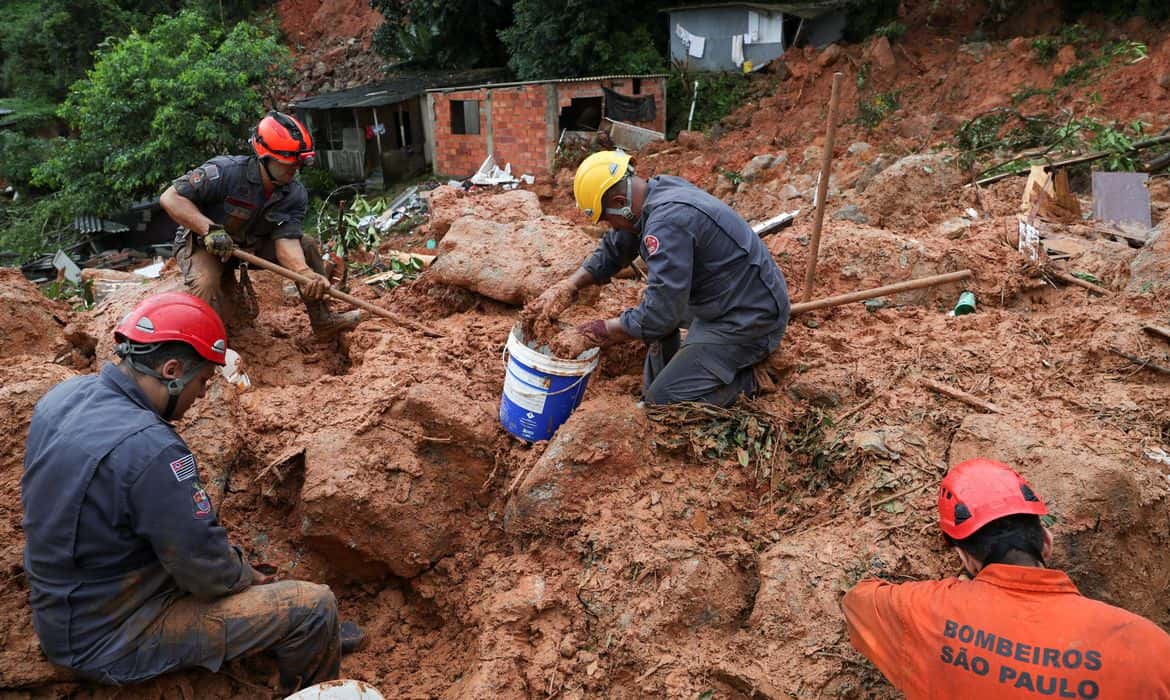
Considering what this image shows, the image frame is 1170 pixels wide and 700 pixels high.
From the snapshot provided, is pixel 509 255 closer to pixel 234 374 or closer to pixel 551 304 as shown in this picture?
pixel 551 304

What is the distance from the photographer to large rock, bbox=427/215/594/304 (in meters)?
5.23

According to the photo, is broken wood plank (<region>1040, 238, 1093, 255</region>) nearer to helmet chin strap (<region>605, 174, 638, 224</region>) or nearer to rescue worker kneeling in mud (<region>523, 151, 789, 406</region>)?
rescue worker kneeling in mud (<region>523, 151, 789, 406</region>)

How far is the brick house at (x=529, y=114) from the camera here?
15.9 meters

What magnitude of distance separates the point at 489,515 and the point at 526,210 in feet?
9.92

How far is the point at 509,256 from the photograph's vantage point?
17.8 ft

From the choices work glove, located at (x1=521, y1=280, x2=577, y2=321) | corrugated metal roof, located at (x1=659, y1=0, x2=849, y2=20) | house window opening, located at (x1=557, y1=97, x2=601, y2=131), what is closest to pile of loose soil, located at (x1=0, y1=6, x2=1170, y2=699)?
work glove, located at (x1=521, y1=280, x2=577, y2=321)

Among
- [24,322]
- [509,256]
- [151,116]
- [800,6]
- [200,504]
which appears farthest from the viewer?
[800,6]

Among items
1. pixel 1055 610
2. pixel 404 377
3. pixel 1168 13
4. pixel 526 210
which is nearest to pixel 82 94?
Result: pixel 526 210

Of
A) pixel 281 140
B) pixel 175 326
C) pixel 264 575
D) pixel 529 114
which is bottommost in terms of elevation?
pixel 529 114

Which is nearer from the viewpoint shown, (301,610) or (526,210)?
(301,610)

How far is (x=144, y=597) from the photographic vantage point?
2816mm

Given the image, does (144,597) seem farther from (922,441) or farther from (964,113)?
(964,113)

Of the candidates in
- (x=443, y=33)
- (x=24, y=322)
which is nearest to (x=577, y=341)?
(x=24, y=322)

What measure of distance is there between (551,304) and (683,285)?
78 cm
